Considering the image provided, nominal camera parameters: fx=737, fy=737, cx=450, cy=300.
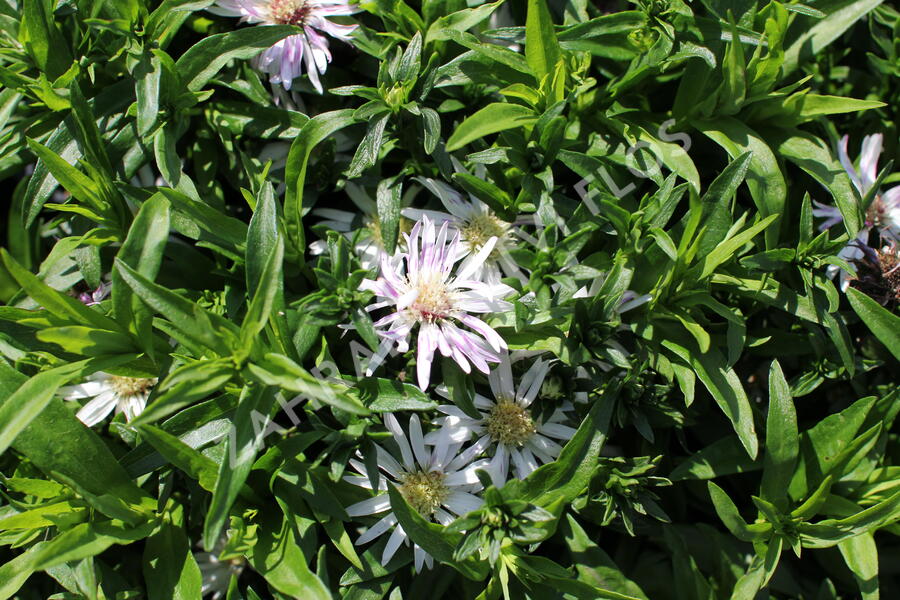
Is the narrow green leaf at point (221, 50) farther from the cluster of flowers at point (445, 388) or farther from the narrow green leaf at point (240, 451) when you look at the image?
the narrow green leaf at point (240, 451)

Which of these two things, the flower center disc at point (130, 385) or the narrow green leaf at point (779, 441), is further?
the flower center disc at point (130, 385)

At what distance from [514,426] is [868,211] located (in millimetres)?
1125

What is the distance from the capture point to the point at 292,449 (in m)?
1.48

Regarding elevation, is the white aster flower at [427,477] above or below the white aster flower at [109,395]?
below

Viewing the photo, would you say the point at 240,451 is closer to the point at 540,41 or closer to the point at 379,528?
the point at 379,528

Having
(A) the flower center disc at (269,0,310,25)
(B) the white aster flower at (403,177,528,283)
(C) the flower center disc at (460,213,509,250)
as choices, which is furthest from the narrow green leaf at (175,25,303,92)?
(C) the flower center disc at (460,213,509,250)

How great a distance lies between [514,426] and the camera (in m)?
1.67

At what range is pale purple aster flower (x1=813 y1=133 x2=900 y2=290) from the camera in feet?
5.86

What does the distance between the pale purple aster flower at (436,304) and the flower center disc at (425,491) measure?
0.30 m

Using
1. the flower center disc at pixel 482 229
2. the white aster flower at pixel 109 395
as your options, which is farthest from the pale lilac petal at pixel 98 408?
the flower center disc at pixel 482 229

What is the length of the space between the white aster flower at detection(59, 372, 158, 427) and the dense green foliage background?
0.39ft

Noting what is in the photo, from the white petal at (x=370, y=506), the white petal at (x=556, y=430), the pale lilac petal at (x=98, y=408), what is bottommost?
the white petal at (x=370, y=506)

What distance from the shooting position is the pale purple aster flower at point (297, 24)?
170cm

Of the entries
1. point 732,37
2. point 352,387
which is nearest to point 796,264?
point 732,37
